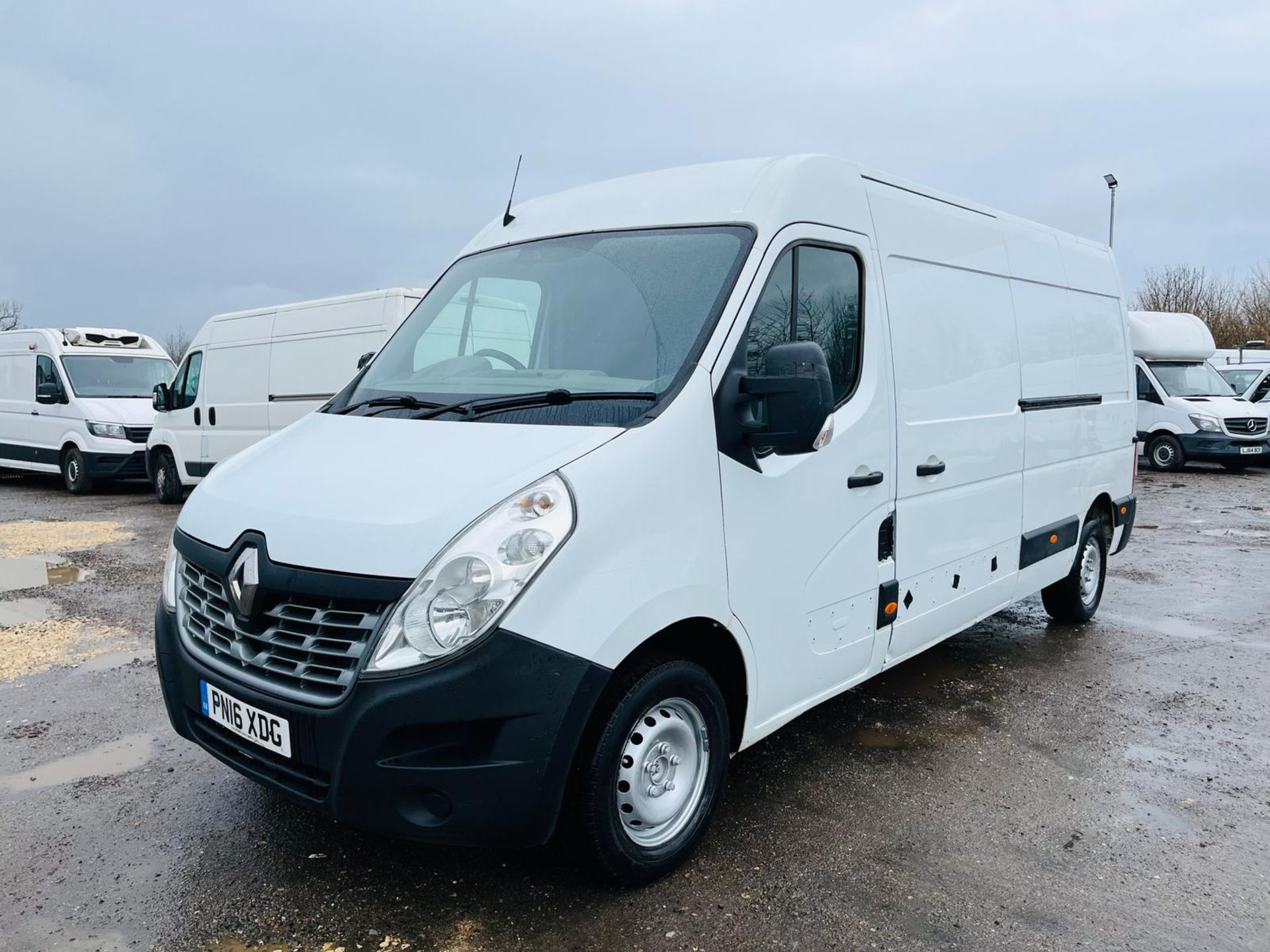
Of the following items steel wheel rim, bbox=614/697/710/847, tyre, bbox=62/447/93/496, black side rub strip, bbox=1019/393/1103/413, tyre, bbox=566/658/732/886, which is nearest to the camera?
tyre, bbox=566/658/732/886

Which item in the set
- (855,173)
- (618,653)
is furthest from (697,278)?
(618,653)

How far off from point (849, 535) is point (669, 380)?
1.07m

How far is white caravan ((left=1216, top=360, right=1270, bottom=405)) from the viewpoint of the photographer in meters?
18.2

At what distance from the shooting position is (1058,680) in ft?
17.7

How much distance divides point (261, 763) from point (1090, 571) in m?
5.64

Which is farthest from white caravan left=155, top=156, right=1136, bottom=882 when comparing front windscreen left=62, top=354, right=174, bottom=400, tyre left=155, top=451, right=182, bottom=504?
front windscreen left=62, top=354, right=174, bottom=400

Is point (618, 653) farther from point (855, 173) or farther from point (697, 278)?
point (855, 173)

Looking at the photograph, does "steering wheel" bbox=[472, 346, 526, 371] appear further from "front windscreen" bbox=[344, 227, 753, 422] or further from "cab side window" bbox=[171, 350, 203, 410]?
"cab side window" bbox=[171, 350, 203, 410]

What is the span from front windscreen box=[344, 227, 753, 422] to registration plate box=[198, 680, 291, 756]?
1.18 meters

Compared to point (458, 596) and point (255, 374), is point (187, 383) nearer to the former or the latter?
point (255, 374)

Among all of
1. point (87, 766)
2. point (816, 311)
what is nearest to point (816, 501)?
point (816, 311)

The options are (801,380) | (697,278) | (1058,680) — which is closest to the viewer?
(801,380)

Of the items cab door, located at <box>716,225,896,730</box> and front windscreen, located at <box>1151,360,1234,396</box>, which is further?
front windscreen, located at <box>1151,360,1234,396</box>

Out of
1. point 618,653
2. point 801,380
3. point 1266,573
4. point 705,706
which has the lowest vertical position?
point 1266,573
